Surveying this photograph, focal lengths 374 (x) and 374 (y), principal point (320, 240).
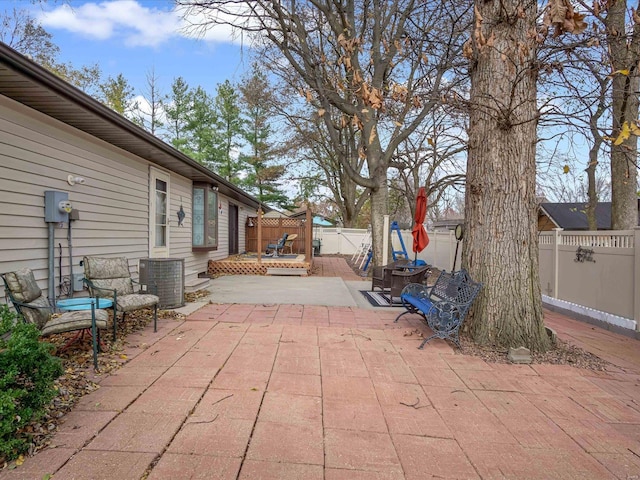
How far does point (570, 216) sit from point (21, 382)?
65.8 ft

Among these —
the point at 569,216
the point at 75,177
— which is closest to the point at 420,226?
the point at 75,177

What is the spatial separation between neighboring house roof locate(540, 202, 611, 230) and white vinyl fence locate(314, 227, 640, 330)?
10954 millimetres

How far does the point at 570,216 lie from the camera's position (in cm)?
1716

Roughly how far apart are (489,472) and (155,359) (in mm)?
3025

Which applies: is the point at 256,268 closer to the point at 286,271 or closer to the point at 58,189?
the point at 286,271

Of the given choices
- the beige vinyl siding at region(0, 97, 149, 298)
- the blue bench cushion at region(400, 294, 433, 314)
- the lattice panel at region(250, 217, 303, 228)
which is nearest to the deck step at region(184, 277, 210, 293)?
the beige vinyl siding at region(0, 97, 149, 298)

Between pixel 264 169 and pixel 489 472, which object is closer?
pixel 489 472

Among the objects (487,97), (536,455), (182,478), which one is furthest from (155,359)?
(487,97)

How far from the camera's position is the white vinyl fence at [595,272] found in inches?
202

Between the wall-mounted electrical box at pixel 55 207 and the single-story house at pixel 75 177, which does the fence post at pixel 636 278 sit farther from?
the wall-mounted electrical box at pixel 55 207

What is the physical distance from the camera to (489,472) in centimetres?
211

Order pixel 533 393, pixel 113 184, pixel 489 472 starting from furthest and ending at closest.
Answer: pixel 113 184 → pixel 533 393 → pixel 489 472

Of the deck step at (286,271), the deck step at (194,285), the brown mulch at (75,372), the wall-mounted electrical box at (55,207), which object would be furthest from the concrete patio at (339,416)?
the deck step at (286,271)

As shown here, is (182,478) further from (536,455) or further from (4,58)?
(4,58)
